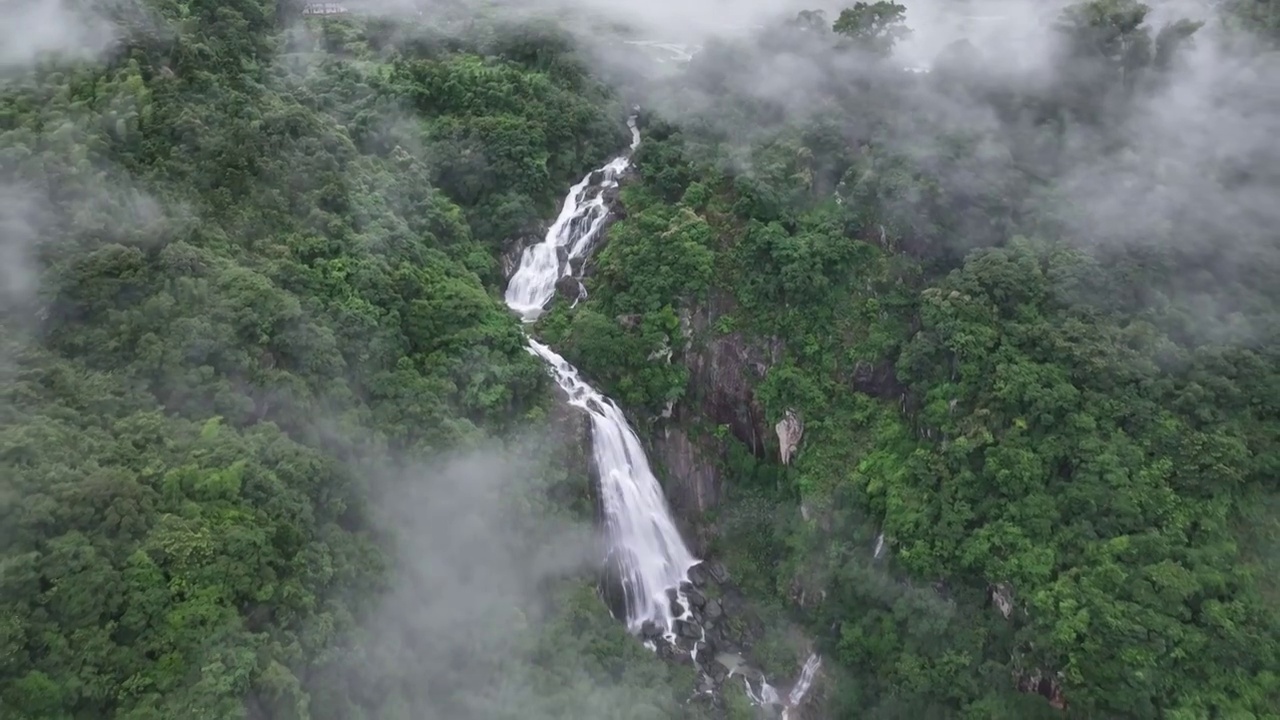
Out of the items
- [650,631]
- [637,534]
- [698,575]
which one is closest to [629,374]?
[637,534]

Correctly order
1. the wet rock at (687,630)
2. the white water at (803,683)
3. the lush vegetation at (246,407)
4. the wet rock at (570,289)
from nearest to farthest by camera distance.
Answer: the lush vegetation at (246,407) → the white water at (803,683) → the wet rock at (687,630) → the wet rock at (570,289)

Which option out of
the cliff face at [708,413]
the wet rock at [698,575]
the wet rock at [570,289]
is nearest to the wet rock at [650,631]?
the wet rock at [698,575]

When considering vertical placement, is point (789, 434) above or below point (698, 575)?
above

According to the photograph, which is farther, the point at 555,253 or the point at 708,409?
the point at 555,253

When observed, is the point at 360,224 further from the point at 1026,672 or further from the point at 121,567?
the point at 1026,672

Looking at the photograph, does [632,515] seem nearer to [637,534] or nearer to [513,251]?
A: [637,534]

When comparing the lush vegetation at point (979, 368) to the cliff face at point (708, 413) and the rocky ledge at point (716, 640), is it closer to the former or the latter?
the cliff face at point (708, 413)

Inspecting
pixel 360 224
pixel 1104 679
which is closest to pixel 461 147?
pixel 360 224
